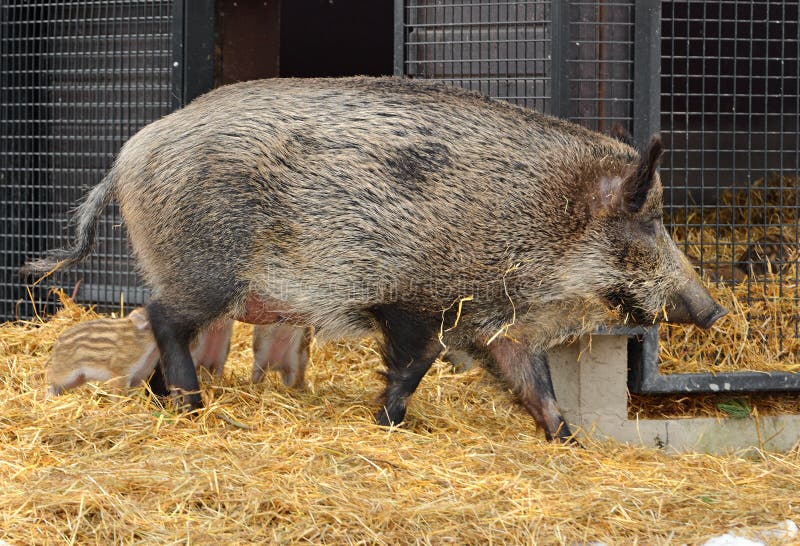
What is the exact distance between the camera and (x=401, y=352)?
4.89 m

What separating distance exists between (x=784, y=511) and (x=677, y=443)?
1854 millimetres

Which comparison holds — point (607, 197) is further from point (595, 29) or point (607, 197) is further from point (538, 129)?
point (595, 29)

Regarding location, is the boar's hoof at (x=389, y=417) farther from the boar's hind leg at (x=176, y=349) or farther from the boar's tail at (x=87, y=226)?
the boar's tail at (x=87, y=226)

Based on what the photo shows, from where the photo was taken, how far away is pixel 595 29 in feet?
18.9

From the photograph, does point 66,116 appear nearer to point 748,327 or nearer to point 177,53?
point 177,53

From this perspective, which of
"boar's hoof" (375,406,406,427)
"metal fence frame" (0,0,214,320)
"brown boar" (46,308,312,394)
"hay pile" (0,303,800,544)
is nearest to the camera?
"hay pile" (0,303,800,544)

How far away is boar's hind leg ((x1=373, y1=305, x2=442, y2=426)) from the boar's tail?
4.81 feet

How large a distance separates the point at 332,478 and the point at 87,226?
7.14 feet

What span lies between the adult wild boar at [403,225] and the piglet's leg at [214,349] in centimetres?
39

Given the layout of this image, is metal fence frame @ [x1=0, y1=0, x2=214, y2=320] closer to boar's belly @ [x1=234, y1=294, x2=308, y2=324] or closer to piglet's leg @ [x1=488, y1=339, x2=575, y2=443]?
boar's belly @ [x1=234, y1=294, x2=308, y2=324]

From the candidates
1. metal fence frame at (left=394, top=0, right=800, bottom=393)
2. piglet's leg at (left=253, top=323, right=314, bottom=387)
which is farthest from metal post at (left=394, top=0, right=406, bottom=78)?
piglet's leg at (left=253, top=323, right=314, bottom=387)

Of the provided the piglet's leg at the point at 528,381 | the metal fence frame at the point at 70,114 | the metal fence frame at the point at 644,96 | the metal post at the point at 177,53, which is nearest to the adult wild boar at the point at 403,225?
the piglet's leg at the point at 528,381

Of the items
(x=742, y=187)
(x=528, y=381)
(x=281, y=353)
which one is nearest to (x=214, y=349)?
(x=281, y=353)

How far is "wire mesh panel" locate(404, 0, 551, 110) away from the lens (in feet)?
19.0
